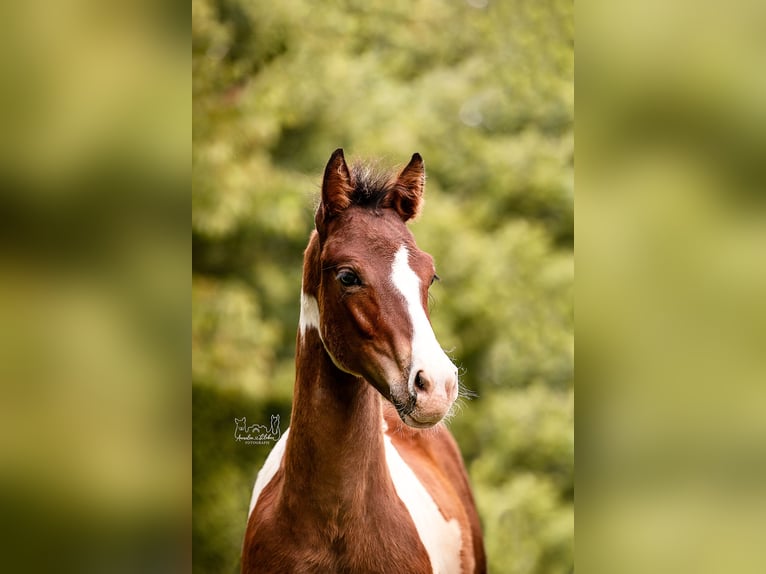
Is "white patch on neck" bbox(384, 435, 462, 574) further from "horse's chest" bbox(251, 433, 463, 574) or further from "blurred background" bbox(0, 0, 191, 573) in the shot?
"blurred background" bbox(0, 0, 191, 573)

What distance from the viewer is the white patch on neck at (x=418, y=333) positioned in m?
1.81

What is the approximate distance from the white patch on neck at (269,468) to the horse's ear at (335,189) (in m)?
0.61

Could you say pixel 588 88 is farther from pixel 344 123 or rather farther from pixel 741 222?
pixel 344 123

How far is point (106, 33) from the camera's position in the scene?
2.25 metres

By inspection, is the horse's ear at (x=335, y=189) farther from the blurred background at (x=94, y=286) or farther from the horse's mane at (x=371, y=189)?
the blurred background at (x=94, y=286)

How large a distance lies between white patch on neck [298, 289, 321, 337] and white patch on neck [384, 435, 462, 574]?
36cm

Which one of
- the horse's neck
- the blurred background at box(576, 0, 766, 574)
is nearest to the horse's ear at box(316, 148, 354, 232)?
the horse's neck

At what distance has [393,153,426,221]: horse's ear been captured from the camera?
81.4 inches

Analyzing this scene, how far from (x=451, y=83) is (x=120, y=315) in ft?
3.83

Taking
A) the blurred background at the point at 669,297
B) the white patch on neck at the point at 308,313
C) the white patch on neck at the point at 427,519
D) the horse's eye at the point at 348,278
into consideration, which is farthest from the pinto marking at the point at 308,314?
the blurred background at the point at 669,297
